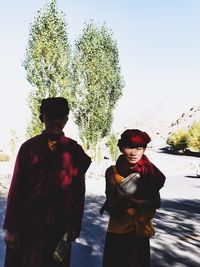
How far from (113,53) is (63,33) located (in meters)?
5.90

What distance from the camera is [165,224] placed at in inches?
379

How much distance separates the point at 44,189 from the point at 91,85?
88.2 feet

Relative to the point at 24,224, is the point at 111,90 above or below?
above

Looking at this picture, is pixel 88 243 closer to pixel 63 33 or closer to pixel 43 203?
pixel 43 203

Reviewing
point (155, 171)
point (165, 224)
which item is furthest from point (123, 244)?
point (165, 224)

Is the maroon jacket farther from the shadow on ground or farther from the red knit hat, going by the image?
the shadow on ground

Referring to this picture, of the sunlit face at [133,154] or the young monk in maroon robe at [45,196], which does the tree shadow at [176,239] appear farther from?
the young monk in maroon robe at [45,196]

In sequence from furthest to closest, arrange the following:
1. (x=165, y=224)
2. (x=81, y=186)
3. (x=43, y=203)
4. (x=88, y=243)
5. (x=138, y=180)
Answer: (x=165, y=224) < (x=88, y=243) < (x=138, y=180) < (x=81, y=186) < (x=43, y=203)

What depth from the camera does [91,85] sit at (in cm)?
2952

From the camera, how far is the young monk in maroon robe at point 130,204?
11.6ft

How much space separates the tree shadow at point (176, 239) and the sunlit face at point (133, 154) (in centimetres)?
263

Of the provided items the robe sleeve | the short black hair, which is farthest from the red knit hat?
the robe sleeve

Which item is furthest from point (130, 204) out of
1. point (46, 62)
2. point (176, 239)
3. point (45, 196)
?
point (46, 62)

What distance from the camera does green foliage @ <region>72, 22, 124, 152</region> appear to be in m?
29.7
